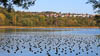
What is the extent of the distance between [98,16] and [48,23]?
98.3 m

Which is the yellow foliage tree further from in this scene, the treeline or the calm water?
the calm water

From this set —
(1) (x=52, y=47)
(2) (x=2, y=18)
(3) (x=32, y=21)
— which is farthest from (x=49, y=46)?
(3) (x=32, y=21)

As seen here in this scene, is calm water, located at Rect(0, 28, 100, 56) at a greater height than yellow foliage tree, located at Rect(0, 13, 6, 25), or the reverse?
calm water, located at Rect(0, 28, 100, 56)

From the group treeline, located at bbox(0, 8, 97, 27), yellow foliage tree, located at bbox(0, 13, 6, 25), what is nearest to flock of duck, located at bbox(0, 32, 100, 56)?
treeline, located at bbox(0, 8, 97, 27)

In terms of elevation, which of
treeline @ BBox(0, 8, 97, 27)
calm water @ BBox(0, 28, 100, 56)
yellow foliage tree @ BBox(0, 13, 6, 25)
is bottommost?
treeline @ BBox(0, 8, 97, 27)

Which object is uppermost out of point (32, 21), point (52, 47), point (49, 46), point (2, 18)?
point (52, 47)

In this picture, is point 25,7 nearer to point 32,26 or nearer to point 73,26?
point 32,26

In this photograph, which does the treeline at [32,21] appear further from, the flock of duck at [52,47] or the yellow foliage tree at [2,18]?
the flock of duck at [52,47]

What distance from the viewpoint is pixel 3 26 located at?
4449 inches

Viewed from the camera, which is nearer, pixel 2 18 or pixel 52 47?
pixel 52 47

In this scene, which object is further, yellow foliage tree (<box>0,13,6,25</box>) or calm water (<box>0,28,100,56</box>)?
yellow foliage tree (<box>0,13,6,25</box>)

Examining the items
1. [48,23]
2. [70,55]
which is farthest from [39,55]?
[48,23]

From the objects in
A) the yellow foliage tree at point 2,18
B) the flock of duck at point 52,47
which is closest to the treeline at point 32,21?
the yellow foliage tree at point 2,18

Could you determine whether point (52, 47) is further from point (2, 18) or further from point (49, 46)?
point (2, 18)
